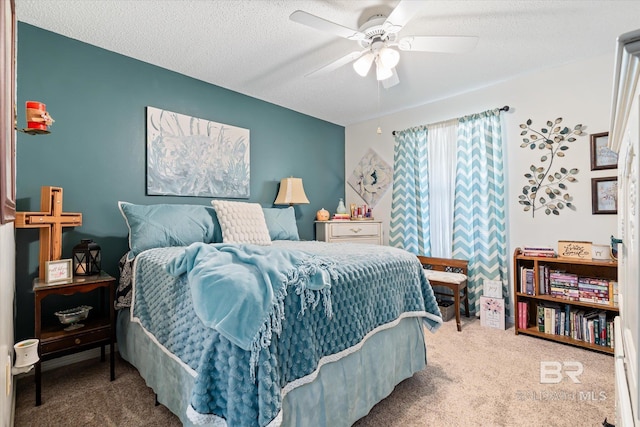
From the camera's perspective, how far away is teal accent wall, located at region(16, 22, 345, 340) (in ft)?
7.07

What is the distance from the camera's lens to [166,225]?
7.65 ft

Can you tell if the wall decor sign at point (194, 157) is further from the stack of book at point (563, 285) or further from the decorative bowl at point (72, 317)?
the stack of book at point (563, 285)

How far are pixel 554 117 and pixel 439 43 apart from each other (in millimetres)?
1687

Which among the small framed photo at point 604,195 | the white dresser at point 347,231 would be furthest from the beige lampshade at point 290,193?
the small framed photo at point 604,195

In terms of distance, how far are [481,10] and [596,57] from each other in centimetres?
146

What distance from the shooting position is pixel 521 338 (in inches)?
107

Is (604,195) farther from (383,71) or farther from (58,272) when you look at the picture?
(58,272)

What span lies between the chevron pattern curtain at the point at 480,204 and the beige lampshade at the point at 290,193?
5.86ft

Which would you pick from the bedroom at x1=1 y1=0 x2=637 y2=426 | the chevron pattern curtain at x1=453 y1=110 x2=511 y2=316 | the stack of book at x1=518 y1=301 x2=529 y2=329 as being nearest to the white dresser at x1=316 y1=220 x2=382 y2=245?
the bedroom at x1=1 y1=0 x2=637 y2=426

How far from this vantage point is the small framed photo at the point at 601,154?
262cm

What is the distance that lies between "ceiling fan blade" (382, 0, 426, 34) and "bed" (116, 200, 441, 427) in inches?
54.2

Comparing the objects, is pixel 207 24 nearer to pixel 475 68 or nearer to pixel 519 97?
pixel 475 68

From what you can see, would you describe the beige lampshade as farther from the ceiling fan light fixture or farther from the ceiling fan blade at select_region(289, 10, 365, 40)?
the ceiling fan blade at select_region(289, 10, 365, 40)

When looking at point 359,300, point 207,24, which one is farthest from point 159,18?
point 359,300
